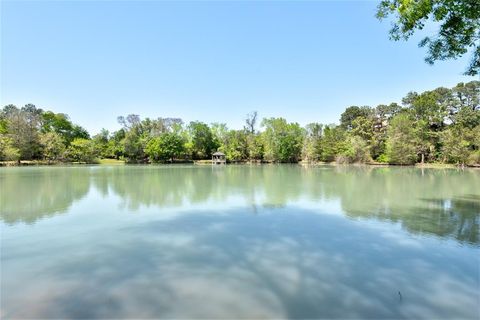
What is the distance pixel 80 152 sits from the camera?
162ft

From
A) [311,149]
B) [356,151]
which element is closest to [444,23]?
[356,151]

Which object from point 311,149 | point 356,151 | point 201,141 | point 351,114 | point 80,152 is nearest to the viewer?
point 356,151

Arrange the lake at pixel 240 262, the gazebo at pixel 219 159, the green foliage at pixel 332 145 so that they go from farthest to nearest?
1. the gazebo at pixel 219 159
2. the green foliage at pixel 332 145
3. the lake at pixel 240 262

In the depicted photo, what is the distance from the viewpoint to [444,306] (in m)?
3.49

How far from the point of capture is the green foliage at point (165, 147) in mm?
52250

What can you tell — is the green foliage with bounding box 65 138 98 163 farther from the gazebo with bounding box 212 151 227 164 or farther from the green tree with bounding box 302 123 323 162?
the green tree with bounding box 302 123 323 162

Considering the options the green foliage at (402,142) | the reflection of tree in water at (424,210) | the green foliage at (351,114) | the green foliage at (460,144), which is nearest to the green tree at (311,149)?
the green foliage at (351,114)

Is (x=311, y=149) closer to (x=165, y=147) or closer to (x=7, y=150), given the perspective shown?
(x=165, y=147)

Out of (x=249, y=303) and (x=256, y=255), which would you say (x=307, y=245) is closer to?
(x=256, y=255)

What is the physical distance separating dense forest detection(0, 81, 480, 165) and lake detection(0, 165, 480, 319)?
3511 centimetres

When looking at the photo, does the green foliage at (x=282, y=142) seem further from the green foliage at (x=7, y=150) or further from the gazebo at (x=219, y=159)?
the green foliage at (x=7, y=150)

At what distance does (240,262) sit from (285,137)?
48.4 metres

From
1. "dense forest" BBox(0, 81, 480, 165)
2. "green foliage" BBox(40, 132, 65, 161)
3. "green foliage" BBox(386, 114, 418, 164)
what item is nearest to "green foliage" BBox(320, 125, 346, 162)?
"dense forest" BBox(0, 81, 480, 165)

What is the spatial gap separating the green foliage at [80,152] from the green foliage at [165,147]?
9138mm
